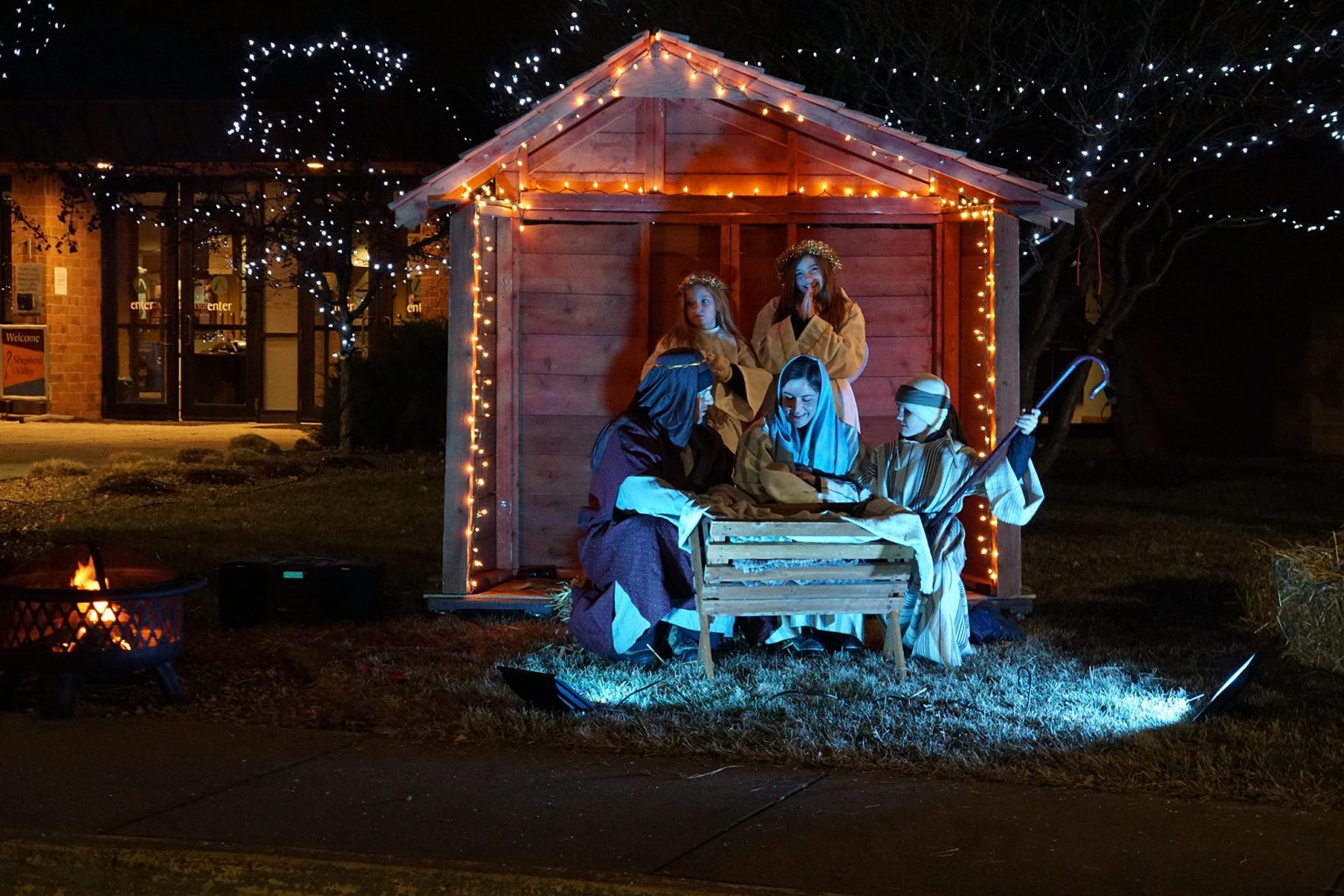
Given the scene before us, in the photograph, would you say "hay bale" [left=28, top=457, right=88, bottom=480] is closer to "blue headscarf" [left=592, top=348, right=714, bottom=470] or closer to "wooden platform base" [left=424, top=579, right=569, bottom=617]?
"wooden platform base" [left=424, top=579, right=569, bottom=617]

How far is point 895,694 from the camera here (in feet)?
22.9

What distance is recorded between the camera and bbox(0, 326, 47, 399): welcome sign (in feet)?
87.2

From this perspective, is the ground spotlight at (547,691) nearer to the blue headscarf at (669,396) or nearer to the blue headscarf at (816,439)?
the blue headscarf at (669,396)

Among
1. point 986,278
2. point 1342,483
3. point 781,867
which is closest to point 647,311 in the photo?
point 986,278

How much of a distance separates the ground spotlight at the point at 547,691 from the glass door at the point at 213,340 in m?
21.6

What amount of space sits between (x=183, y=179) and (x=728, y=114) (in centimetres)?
1742

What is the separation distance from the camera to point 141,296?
27672 millimetres

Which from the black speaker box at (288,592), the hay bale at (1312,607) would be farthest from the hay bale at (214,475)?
the hay bale at (1312,607)

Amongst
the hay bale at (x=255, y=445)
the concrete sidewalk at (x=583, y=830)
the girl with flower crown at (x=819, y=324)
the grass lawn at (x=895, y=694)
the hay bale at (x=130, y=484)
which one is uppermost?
the girl with flower crown at (x=819, y=324)

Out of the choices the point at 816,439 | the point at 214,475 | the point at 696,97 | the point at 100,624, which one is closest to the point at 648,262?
the point at 696,97

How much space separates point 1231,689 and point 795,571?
72.8 inches

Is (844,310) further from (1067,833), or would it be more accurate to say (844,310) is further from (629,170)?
(1067,833)

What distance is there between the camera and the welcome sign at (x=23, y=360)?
26.6 metres

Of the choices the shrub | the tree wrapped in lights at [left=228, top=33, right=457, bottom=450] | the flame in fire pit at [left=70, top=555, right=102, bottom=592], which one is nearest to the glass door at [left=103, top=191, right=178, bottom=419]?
the tree wrapped in lights at [left=228, top=33, right=457, bottom=450]
